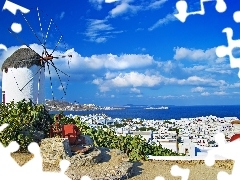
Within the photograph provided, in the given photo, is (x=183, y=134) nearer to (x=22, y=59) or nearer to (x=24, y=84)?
(x=24, y=84)

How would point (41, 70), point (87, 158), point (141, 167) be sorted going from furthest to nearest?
point (41, 70) → point (141, 167) → point (87, 158)

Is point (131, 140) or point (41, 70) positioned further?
point (41, 70)

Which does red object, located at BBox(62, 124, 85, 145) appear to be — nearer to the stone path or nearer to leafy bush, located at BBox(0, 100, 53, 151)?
the stone path

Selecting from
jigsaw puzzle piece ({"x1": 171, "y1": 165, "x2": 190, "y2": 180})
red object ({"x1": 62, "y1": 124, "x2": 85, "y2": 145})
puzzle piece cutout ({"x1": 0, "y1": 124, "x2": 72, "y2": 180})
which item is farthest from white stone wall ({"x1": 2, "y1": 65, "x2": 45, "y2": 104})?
jigsaw puzzle piece ({"x1": 171, "y1": 165, "x2": 190, "y2": 180})

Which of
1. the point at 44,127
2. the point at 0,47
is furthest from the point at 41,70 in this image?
the point at 0,47

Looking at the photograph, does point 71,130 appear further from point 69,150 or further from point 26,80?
point 26,80

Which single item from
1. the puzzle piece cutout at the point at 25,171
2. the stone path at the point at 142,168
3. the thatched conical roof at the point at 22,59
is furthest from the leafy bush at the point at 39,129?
the thatched conical roof at the point at 22,59

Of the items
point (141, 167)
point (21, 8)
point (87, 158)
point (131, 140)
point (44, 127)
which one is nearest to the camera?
point (21, 8)
